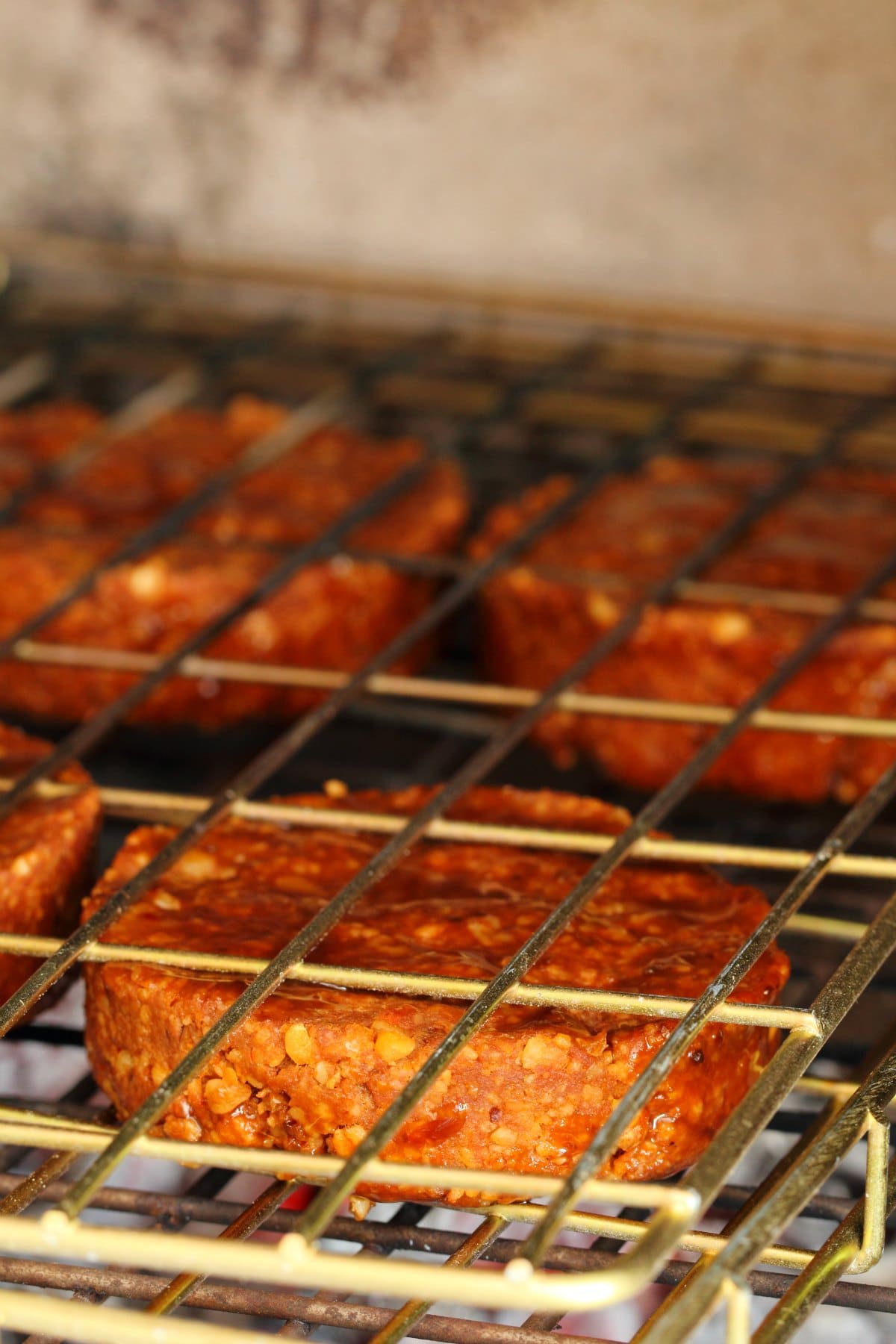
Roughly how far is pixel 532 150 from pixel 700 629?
0.90 metres

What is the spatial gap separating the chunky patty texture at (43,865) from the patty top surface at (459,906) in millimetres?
54

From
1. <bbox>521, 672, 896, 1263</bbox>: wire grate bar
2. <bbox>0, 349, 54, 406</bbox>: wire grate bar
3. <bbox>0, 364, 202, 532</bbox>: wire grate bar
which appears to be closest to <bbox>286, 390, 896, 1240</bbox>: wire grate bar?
<bbox>521, 672, 896, 1263</bbox>: wire grate bar

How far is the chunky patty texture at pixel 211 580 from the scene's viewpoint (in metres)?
2.48

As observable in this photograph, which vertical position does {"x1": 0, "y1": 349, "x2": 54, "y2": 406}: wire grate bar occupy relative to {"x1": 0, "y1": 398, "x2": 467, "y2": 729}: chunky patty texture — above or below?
above

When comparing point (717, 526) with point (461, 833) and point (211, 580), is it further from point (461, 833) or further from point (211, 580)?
point (461, 833)

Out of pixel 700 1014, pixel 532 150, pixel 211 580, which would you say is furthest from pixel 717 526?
pixel 700 1014

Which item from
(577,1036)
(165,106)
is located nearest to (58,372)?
(165,106)

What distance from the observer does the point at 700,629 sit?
232 centimetres

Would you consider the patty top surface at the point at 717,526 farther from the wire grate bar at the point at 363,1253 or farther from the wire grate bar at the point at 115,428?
the wire grate bar at the point at 363,1253

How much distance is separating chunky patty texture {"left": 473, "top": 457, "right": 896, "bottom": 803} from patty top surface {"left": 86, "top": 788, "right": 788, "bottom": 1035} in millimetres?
525

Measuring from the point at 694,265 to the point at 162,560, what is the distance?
3.20ft

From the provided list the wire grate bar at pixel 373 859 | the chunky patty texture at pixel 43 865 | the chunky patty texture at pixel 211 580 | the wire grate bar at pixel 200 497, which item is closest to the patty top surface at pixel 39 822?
the chunky patty texture at pixel 43 865

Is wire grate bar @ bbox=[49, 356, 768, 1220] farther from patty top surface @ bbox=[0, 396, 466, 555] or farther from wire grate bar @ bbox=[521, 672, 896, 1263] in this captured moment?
patty top surface @ bbox=[0, 396, 466, 555]

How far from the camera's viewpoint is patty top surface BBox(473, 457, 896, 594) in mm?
2477
